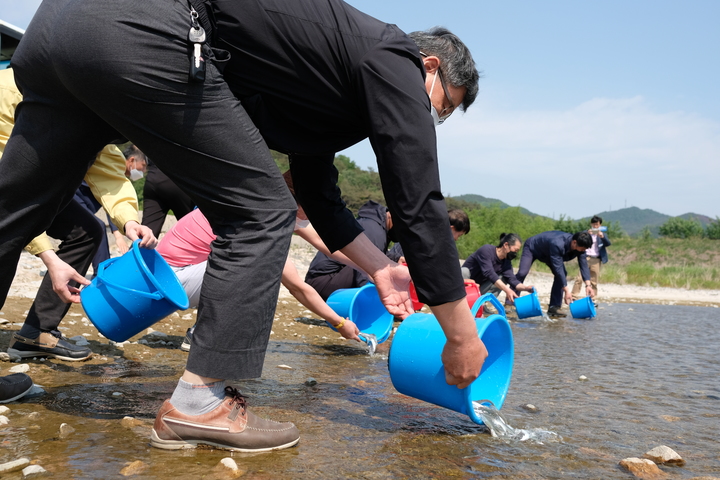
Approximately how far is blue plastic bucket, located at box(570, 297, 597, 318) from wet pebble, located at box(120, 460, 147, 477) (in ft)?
26.2

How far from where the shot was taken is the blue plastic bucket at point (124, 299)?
8.50ft

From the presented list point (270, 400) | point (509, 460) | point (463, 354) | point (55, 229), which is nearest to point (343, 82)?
point (463, 354)

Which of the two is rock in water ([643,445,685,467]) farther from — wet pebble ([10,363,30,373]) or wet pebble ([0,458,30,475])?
wet pebble ([10,363,30,373])

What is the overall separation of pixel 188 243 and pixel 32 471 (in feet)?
7.76

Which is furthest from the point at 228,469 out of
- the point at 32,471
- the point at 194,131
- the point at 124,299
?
the point at 124,299

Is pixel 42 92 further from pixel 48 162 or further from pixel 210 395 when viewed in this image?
pixel 210 395

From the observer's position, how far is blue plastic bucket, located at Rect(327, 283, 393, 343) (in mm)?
4711

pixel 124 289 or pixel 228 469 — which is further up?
pixel 124 289

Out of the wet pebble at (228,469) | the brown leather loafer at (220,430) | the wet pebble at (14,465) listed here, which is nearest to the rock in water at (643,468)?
the brown leather loafer at (220,430)

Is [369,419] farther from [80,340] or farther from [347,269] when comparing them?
[347,269]

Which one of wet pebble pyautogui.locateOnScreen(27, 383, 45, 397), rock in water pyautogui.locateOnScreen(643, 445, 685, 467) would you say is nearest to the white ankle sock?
wet pebble pyautogui.locateOnScreen(27, 383, 45, 397)

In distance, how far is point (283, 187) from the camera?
1.81m

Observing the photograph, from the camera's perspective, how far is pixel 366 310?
505 cm

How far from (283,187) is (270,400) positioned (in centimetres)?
118
